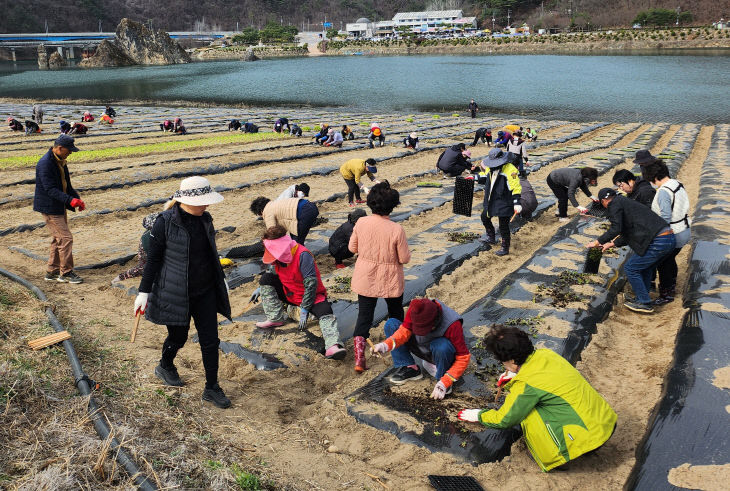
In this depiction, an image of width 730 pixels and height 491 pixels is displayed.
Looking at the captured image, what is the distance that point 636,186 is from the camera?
6.98 m

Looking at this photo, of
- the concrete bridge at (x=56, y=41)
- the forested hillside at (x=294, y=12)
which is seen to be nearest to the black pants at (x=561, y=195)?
the forested hillside at (x=294, y=12)

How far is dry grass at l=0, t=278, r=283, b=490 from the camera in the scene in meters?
3.28

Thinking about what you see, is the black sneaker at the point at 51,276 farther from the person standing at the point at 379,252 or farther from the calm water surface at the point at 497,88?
the calm water surface at the point at 497,88

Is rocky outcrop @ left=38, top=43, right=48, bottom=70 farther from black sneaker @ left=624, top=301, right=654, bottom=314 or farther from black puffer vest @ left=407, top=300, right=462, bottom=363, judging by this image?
black sneaker @ left=624, top=301, right=654, bottom=314

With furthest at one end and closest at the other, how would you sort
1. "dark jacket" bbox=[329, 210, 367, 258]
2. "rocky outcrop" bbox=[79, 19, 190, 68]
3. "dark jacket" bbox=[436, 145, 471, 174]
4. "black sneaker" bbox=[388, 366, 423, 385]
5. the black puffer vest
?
"rocky outcrop" bbox=[79, 19, 190, 68], "dark jacket" bbox=[436, 145, 471, 174], "dark jacket" bbox=[329, 210, 367, 258], "black sneaker" bbox=[388, 366, 423, 385], the black puffer vest

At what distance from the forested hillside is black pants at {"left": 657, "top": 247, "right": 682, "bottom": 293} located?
106 meters

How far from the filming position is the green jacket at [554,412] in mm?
3658

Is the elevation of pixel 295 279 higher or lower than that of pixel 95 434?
higher

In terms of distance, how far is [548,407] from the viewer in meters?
3.72

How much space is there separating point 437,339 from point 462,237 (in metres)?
4.88

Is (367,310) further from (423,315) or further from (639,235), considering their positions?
(639,235)

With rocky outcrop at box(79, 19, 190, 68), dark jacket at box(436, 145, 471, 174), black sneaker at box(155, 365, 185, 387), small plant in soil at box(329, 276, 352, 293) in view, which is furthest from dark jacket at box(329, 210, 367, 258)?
rocky outcrop at box(79, 19, 190, 68)

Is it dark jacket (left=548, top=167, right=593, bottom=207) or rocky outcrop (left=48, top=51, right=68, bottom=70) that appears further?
rocky outcrop (left=48, top=51, right=68, bottom=70)

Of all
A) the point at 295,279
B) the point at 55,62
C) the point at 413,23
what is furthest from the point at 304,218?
the point at 413,23
